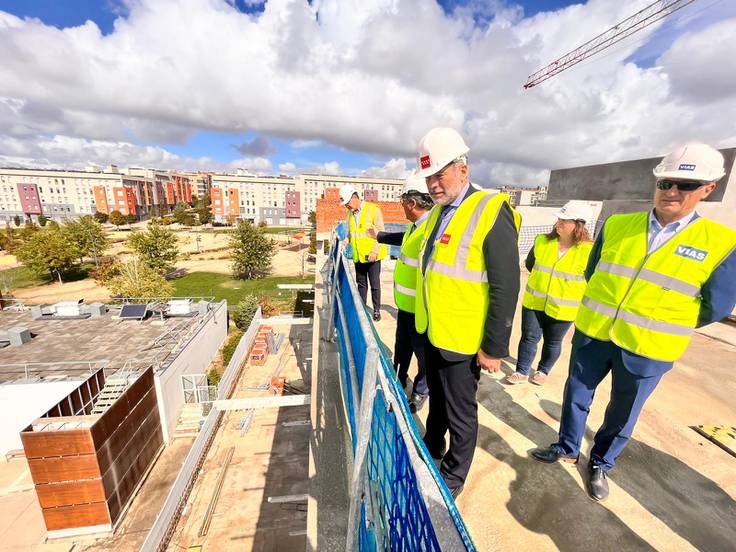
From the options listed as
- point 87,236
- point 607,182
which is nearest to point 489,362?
point 607,182

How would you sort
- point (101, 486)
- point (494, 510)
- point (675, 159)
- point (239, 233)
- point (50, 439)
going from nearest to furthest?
point (675, 159) < point (494, 510) < point (50, 439) < point (101, 486) < point (239, 233)

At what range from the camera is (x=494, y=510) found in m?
1.91

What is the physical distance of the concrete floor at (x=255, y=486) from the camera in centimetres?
1057

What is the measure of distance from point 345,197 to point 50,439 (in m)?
12.6

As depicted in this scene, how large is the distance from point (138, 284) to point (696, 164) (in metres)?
32.3

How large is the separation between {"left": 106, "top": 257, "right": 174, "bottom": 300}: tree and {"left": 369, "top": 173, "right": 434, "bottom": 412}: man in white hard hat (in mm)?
28992

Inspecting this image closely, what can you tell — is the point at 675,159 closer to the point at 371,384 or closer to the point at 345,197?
the point at 371,384

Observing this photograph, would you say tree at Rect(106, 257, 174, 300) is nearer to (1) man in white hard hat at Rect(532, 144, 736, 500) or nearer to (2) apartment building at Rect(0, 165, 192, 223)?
(1) man in white hard hat at Rect(532, 144, 736, 500)

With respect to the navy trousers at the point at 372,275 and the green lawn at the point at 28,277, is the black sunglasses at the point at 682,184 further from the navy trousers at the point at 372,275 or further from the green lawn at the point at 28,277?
the green lawn at the point at 28,277

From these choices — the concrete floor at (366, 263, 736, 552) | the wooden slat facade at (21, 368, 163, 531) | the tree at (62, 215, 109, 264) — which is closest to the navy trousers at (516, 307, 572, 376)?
the concrete floor at (366, 263, 736, 552)

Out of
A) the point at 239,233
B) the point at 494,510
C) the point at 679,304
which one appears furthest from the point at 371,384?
the point at 239,233

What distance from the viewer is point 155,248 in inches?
1405

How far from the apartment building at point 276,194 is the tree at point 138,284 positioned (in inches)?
2195

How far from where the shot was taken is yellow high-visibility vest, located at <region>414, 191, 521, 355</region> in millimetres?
1594
